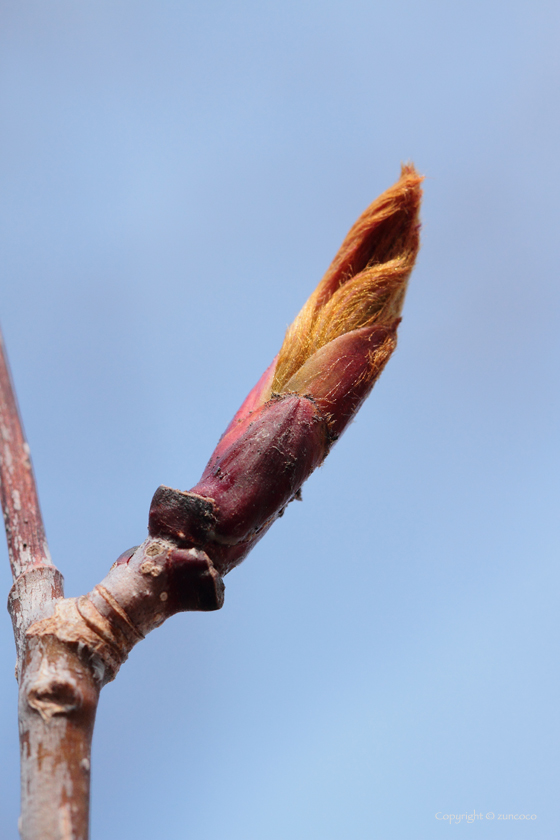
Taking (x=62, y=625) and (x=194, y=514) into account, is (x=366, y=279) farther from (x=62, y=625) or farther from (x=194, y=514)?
(x=62, y=625)

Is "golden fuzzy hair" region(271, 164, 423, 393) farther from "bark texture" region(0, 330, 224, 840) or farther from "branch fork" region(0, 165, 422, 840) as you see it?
"bark texture" region(0, 330, 224, 840)

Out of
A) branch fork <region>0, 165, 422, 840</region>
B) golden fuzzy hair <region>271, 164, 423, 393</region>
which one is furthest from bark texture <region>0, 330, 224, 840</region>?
golden fuzzy hair <region>271, 164, 423, 393</region>

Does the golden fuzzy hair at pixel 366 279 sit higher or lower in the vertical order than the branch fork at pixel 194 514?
higher

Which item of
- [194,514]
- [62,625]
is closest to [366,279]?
[194,514]

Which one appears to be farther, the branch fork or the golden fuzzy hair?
the golden fuzzy hair

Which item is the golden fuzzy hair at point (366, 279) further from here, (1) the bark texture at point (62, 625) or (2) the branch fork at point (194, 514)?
(1) the bark texture at point (62, 625)

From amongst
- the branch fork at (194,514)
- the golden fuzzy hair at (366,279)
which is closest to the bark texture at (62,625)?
the branch fork at (194,514)

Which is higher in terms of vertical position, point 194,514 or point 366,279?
point 366,279

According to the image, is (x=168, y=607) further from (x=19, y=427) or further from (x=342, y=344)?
(x=342, y=344)

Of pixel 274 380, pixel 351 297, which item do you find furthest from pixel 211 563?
pixel 351 297

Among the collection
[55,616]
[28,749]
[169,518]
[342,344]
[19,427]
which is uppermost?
[342,344]

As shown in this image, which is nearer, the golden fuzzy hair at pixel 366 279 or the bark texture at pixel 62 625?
the bark texture at pixel 62 625
